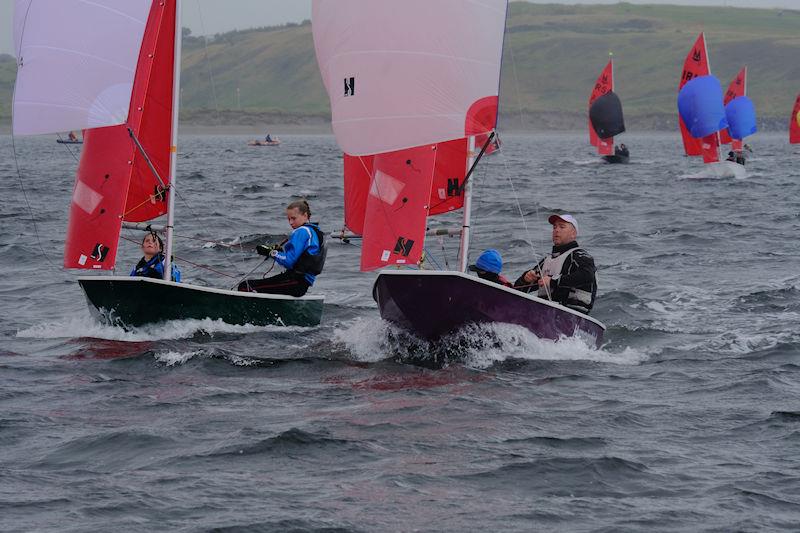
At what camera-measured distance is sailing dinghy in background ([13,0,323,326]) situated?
13.5m

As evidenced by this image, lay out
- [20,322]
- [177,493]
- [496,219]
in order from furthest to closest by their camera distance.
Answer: [496,219], [20,322], [177,493]

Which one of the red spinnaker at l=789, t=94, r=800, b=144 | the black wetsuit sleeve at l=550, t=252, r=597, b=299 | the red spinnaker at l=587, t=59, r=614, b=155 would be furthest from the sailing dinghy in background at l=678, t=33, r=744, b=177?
the black wetsuit sleeve at l=550, t=252, r=597, b=299

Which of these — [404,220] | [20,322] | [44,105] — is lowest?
[20,322]

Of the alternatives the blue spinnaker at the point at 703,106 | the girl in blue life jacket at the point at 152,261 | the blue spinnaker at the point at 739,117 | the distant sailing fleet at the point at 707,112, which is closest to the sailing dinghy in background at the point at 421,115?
the girl in blue life jacket at the point at 152,261

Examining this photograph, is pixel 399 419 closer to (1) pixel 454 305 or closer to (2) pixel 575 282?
(1) pixel 454 305

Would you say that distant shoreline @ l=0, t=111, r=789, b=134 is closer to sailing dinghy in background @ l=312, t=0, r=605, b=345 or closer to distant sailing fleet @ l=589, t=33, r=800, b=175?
distant sailing fleet @ l=589, t=33, r=800, b=175

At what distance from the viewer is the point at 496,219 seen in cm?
2998

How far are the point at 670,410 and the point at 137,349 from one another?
216 inches

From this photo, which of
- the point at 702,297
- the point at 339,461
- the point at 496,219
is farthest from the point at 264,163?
the point at 339,461

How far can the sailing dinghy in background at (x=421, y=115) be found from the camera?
38.8ft

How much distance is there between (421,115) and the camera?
11883mm

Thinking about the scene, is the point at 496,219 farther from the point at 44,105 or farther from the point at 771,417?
the point at 771,417

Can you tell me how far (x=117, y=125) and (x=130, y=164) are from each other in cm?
47

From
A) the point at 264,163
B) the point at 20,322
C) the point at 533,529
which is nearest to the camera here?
the point at 533,529
